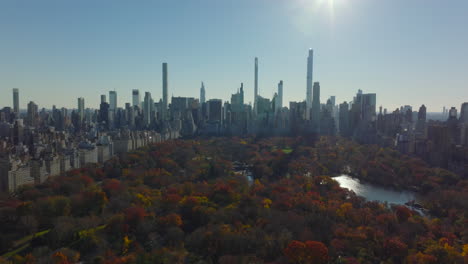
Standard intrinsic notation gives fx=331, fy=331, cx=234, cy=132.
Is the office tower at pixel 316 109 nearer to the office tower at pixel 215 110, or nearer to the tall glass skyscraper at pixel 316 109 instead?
the tall glass skyscraper at pixel 316 109

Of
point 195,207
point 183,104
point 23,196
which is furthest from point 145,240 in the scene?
point 183,104

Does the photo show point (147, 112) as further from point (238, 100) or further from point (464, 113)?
point (464, 113)

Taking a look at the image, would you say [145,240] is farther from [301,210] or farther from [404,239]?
[404,239]

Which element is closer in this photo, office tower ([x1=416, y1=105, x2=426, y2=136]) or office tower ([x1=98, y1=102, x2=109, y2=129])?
office tower ([x1=416, y1=105, x2=426, y2=136])

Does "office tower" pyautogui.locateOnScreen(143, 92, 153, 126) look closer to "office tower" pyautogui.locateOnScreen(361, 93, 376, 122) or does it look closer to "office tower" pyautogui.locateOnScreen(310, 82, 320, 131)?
"office tower" pyautogui.locateOnScreen(310, 82, 320, 131)

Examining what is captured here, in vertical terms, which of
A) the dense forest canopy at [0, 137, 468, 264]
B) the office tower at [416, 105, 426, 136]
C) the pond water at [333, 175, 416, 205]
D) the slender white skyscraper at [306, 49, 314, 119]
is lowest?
the pond water at [333, 175, 416, 205]

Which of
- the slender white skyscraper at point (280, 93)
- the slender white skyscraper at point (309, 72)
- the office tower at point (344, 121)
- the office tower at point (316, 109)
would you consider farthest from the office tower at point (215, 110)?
the slender white skyscraper at point (280, 93)

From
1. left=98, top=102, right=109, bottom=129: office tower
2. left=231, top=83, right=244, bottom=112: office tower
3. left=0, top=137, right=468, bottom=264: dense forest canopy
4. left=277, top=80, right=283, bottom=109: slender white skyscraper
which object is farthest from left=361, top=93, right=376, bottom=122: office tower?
left=98, top=102, right=109, bottom=129: office tower

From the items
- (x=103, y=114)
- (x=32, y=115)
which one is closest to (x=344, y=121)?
(x=103, y=114)
